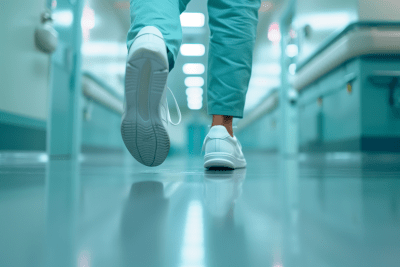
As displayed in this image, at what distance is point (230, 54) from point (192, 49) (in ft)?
21.4

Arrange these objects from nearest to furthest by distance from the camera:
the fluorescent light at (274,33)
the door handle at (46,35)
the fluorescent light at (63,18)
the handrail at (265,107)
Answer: the door handle at (46,35) < the fluorescent light at (63,18) < the handrail at (265,107) < the fluorescent light at (274,33)

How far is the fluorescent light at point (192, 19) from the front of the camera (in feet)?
18.2

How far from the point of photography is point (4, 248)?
0.17 metres

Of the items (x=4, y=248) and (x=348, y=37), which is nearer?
(x=4, y=248)

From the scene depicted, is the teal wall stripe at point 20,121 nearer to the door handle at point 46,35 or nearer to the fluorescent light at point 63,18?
the door handle at point 46,35

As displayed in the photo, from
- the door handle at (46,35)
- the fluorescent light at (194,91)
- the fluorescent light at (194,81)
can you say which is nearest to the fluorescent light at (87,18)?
the door handle at (46,35)

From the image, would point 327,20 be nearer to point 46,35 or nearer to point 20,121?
point 46,35

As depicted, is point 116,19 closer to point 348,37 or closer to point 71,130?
point 71,130

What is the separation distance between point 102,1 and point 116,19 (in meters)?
0.76

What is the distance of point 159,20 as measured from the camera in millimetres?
682

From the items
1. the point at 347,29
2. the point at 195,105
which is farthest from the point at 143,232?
the point at 195,105

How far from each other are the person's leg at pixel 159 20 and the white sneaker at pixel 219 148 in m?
0.21

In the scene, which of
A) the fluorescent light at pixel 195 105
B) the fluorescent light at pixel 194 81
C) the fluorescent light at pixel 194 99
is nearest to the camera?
the fluorescent light at pixel 194 81

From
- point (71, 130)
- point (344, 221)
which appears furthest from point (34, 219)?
point (71, 130)
